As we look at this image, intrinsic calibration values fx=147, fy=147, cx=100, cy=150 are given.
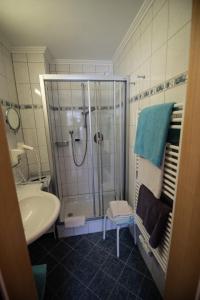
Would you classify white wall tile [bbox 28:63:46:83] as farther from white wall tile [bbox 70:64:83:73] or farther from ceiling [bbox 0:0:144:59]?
white wall tile [bbox 70:64:83:73]

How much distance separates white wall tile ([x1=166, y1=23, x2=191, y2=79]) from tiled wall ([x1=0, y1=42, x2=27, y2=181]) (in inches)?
63.5

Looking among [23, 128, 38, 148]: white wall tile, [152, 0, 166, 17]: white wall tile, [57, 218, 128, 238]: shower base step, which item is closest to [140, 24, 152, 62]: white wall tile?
[152, 0, 166, 17]: white wall tile

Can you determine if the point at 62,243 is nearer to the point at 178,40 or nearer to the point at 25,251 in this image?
the point at 25,251

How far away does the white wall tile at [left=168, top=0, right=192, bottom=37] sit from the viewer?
853 millimetres

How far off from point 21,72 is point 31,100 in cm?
36

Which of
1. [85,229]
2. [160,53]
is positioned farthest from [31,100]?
[85,229]

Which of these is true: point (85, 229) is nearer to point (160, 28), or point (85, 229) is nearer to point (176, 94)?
point (176, 94)

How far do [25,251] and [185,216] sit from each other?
79cm

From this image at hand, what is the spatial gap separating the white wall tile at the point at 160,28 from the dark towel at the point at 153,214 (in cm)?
119

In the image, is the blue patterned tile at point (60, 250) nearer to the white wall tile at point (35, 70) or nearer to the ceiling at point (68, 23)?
the white wall tile at point (35, 70)

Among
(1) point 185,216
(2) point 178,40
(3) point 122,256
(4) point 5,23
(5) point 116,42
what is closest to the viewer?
Result: (1) point 185,216

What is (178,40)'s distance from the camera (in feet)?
3.08

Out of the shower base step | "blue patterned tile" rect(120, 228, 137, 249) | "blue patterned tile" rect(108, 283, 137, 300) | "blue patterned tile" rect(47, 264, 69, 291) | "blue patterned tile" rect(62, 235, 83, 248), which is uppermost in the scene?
the shower base step

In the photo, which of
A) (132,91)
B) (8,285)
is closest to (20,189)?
(8,285)
